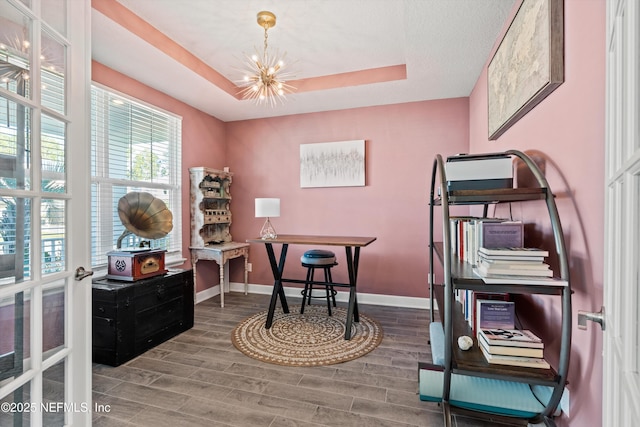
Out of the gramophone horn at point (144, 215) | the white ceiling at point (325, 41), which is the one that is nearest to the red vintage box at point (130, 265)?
the gramophone horn at point (144, 215)

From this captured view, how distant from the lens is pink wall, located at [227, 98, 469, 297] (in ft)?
11.5

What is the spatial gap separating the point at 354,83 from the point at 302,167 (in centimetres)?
128

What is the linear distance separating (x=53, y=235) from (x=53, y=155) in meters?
0.32

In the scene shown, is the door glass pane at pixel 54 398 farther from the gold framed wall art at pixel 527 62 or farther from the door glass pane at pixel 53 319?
the gold framed wall art at pixel 527 62

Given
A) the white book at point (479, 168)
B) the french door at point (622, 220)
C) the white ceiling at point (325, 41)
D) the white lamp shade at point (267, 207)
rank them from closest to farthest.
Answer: the french door at point (622, 220) → the white book at point (479, 168) → the white ceiling at point (325, 41) → the white lamp shade at point (267, 207)

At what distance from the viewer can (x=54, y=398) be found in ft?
3.91

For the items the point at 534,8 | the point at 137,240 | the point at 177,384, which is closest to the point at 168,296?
the point at 137,240

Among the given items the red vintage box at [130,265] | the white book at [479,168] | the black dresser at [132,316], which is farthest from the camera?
the red vintage box at [130,265]

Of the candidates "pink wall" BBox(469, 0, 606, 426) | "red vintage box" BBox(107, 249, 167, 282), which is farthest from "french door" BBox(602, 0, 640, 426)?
"red vintage box" BBox(107, 249, 167, 282)

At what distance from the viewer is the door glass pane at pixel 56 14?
3.72 ft

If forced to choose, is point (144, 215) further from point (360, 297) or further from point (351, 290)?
point (360, 297)

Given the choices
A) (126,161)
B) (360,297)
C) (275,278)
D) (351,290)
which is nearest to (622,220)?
(351,290)

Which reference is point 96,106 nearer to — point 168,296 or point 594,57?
point 168,296

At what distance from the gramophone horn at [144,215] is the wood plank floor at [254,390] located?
102 cm
